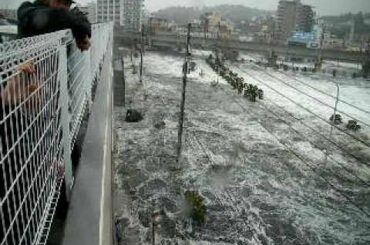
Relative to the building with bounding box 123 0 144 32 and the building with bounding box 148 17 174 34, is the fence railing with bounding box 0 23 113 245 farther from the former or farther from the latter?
the building with bounding box 123 0 144 32

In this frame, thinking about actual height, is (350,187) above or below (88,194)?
below

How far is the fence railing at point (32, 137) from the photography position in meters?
1.29

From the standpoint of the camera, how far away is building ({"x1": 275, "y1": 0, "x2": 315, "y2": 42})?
118 m

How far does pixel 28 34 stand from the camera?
9.11 ft

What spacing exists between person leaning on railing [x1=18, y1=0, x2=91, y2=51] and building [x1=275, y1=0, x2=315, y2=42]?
115 metres

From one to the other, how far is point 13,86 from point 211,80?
3620 centimetres

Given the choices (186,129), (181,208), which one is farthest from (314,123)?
Result: (181,208)

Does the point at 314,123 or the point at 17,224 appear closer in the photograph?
the point at 17,224

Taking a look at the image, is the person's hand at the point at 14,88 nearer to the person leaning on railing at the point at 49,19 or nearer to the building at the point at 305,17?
the person leaning on railing at the point at 49,19

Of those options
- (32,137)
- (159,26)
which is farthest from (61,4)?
(159,26)

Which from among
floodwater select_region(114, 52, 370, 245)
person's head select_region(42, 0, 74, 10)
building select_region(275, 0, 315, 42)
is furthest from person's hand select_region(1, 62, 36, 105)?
building select_region(275, 0, 315, 42)

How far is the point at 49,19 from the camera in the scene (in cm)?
266

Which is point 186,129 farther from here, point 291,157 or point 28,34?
point 28,34

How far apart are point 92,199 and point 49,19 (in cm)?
134
